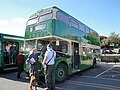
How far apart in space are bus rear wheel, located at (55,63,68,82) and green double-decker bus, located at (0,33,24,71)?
4.87m

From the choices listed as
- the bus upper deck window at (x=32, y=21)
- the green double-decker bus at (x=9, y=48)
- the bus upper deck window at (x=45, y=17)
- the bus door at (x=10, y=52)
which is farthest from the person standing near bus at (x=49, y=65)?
the bus door at (x=10, y=52)

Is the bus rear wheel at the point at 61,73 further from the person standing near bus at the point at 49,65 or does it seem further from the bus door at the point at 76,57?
the bus door at the point at 76,57

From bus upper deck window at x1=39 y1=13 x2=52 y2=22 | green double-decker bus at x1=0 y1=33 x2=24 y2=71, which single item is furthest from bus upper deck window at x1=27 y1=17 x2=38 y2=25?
green double-decker bus at x1=0 y1=33 x2=24 y2=71

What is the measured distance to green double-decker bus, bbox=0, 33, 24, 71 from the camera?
1273cm

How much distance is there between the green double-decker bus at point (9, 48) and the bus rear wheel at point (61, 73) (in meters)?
4.87

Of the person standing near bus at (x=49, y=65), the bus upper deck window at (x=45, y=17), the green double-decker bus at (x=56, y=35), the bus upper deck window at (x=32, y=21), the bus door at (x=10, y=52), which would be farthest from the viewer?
the bus door at (x=10, y=52)

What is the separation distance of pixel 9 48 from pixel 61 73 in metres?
6.04

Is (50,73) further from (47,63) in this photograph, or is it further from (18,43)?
(18,43)

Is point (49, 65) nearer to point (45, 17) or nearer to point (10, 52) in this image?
point (45, 17)

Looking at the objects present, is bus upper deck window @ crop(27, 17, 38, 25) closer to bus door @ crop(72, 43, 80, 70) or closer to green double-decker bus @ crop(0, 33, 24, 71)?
green double-decker bus @ crop(0, 33, 24, 71)

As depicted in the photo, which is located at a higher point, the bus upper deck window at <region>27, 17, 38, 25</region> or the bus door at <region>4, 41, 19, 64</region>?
the bus upper deck window at <region>27, 17, 38, 25</region>

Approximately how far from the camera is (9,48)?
14.0 m

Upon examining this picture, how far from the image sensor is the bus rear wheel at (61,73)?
939 centimetres

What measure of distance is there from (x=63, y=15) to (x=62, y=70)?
322 cm
